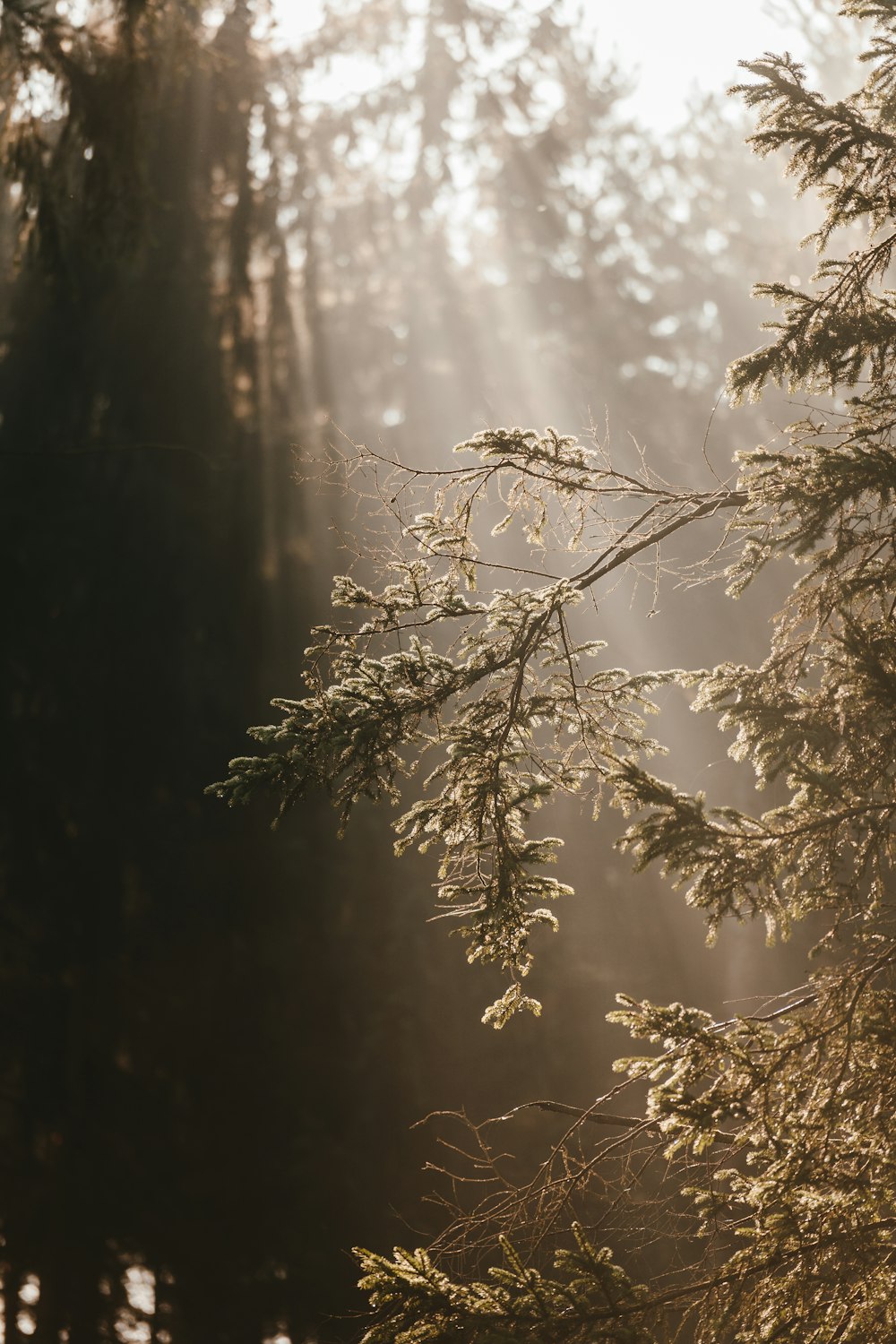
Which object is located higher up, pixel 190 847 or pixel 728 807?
pixel 190 847

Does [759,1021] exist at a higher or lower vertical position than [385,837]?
lower

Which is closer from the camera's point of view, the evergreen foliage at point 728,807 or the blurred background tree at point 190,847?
the evergreen foliage at point 728,807

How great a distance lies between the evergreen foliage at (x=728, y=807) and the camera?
109 inches

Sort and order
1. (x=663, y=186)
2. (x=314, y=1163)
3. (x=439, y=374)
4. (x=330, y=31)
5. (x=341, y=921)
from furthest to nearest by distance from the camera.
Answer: (x=663, y=186)
(x=439, y=374)
(x=330, y=31)
(x=341, y=921)
(x=314, y=1163)

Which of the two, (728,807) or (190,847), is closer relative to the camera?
(728,807)

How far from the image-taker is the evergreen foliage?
2.78 metres

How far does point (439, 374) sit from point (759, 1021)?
8.82 meters

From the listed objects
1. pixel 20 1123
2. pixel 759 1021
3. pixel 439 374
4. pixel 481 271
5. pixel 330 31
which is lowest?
pixel 759 1021

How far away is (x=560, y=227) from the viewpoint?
12180 mm

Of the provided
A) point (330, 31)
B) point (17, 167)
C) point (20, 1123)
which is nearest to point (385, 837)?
point (20, 1123)

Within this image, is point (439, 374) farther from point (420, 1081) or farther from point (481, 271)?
point (420, 1081)

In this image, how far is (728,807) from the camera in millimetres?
3141

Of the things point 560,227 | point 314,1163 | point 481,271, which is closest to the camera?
point 314,1163

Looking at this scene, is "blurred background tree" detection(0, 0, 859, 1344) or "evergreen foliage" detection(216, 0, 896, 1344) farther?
"blurred background tree" detection(0, 0, 859, 1344)
